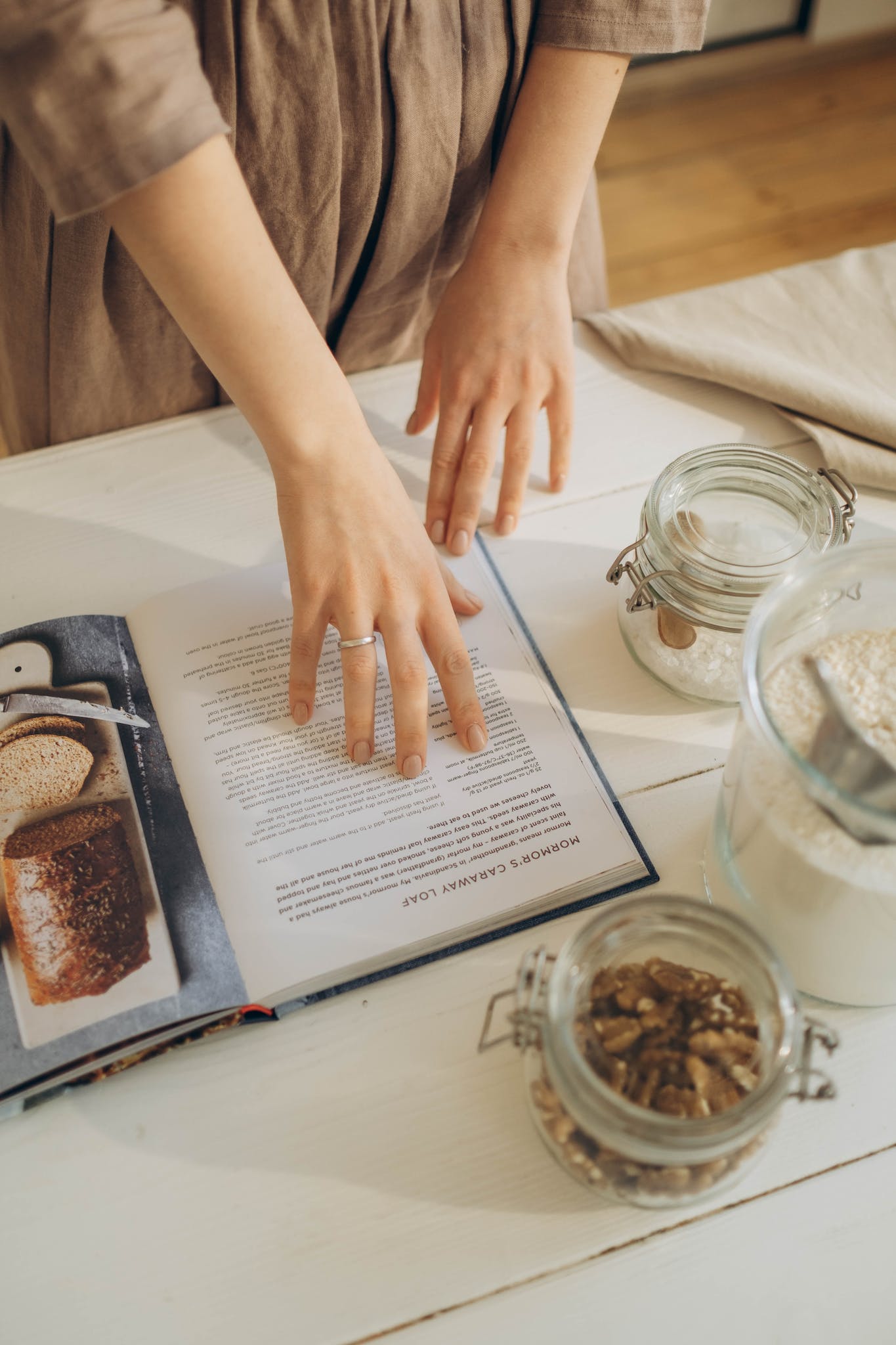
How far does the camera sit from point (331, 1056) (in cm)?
51

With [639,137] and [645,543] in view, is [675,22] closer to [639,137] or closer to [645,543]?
[645,543]

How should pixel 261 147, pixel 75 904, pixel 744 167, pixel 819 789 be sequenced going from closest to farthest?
pixel 819 789
pixel 75 904
pixel 261 147
pixel 744 167

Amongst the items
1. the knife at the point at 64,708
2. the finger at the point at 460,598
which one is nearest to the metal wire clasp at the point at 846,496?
the finger at the point at 460,598

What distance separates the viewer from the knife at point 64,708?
0.60 metres

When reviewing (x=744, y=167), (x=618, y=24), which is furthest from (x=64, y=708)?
(x=744, y=167)

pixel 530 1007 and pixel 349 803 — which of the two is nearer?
pixel 530 1007

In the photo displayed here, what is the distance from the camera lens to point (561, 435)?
28.7 inches

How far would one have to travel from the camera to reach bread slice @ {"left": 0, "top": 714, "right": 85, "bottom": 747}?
59 cm

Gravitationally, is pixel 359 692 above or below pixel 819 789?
below

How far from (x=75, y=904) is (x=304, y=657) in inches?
7.4

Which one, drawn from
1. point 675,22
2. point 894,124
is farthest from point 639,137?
point 675,22

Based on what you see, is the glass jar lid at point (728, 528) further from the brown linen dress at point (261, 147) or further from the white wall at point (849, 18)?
the white wall at point (849, 18)

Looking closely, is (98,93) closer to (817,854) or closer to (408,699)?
(408,699)

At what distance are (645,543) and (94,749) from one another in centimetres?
35
